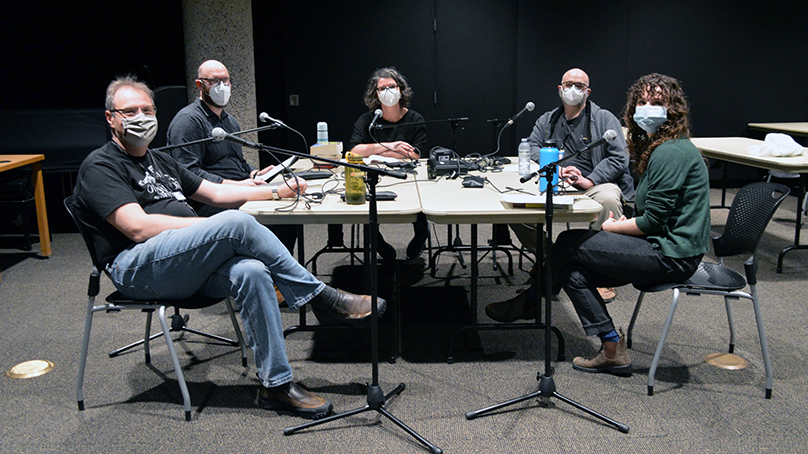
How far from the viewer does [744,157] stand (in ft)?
13.1

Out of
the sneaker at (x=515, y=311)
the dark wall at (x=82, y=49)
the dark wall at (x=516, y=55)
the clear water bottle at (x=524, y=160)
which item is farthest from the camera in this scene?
the dark wall at (x=516, y=55)

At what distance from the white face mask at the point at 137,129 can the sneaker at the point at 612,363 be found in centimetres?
186

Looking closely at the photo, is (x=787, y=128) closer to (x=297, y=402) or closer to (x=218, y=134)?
(x=297, y=402)

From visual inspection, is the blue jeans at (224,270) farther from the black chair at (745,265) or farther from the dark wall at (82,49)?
the dark wall at (82,49)

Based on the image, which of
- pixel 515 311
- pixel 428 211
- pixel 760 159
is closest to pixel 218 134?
pixel 428 211

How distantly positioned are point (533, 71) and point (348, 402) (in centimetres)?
496

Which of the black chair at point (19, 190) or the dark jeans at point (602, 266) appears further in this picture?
the black chair at point (19, 190)

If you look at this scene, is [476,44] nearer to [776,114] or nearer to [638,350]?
[776,114]

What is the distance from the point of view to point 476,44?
6504 mm

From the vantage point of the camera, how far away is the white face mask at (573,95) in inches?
137

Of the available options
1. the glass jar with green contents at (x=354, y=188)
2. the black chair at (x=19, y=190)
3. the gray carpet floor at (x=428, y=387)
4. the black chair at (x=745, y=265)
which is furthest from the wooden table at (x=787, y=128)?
the black chair at (x=19, y=190)

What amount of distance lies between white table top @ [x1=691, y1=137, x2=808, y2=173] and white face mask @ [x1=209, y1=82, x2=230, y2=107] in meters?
3.05

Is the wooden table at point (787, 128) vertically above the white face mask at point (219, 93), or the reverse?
the white face mask at point (219, 93)

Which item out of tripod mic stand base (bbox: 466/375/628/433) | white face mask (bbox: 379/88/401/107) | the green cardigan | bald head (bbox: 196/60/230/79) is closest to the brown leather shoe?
tripod mic stand base (bbox: 466/375/628/433)
